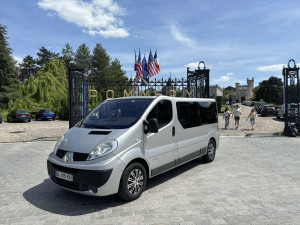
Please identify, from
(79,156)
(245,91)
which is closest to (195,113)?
(79,156)

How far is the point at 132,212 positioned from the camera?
363 cm

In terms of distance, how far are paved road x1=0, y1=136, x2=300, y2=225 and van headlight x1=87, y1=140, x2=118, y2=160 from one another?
930 mm

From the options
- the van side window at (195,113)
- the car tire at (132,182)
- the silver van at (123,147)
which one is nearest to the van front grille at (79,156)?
the silver van at (123,147)

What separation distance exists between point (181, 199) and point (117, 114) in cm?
203

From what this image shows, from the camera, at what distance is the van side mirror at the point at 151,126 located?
4.12 m

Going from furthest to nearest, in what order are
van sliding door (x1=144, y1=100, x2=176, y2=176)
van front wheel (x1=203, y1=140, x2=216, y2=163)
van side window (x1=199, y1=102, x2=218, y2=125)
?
van front wheel (x1=203, y1=140, x2=216, y2=163), van side window (x1=199, y1=102, x2=218, y2=125), van sliding door (x1=144, y1=100, x2=176, y2=176)

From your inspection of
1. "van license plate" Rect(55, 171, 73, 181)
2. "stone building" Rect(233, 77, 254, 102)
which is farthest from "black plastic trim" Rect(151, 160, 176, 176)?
"stone building" Rect(233, 77, 254, 102)

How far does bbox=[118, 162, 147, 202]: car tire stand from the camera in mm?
3826

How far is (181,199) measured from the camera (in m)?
4.13

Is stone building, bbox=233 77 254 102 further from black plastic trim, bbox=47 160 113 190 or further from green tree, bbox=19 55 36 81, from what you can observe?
black plastic trim, bbox=47 160 113 190

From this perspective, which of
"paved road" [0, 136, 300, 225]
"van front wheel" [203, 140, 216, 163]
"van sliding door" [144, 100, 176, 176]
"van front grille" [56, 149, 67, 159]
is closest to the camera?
"paved road" [0, 136, 300, 225]

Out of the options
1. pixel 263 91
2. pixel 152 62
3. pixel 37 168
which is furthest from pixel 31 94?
pixel 263 91

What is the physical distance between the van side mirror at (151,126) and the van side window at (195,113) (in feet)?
3.95

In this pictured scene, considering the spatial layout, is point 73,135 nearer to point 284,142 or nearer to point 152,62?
point 284,142
